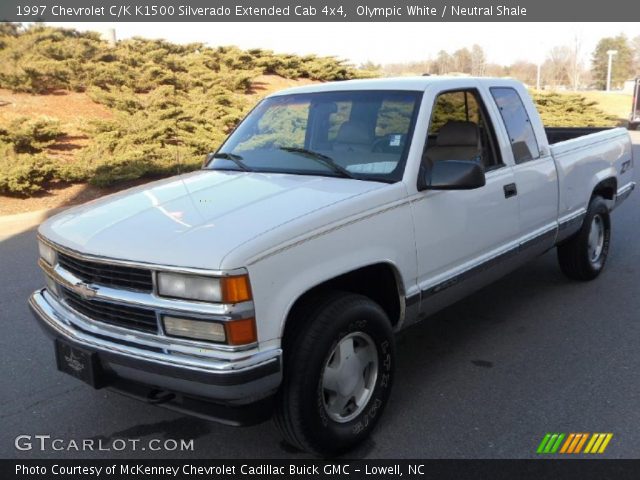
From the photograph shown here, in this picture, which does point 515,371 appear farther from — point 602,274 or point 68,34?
point 68,34

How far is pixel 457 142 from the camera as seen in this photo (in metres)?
4.37

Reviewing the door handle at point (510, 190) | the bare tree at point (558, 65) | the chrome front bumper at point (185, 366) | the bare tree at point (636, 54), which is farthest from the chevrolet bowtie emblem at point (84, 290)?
the bare tree at point (636, 54)

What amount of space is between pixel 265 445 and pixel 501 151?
8.49ft

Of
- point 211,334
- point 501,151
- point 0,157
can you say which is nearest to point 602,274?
point 501,151

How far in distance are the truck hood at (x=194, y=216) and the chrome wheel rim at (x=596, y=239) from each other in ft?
10.8

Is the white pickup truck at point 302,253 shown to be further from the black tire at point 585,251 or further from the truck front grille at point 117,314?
the black tire at point 585,251

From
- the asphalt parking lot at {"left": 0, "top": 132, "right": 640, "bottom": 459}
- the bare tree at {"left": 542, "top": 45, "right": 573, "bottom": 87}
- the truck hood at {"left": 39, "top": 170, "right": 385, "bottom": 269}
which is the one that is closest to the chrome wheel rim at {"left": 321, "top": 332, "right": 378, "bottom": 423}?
the asphalt parking lot at {"left": 0, "top": 132, "right": 640, "bottom": 459}

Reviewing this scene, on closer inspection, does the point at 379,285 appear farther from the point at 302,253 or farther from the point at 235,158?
the point at 235,158

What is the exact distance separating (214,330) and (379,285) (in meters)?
1.17

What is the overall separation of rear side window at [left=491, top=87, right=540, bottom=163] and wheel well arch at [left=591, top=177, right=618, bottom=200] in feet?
4.47

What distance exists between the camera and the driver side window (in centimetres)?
434

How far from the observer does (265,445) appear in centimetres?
329

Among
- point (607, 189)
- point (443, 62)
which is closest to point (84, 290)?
point (607, 189)

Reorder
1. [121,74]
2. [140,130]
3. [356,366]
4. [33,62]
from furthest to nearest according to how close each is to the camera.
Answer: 1. [121,74]
2. [33,62]
3. [140,130]
4. [356,366]
